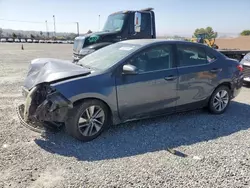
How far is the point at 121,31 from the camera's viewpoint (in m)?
9.07

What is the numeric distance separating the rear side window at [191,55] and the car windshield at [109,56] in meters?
Answer: 0.92

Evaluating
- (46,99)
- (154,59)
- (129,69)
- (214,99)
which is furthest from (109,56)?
(214,99)

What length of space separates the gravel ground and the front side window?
1.10m

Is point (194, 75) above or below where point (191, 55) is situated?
below

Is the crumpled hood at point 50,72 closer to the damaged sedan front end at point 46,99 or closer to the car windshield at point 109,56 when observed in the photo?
the damaged sedan front end at point 46,99

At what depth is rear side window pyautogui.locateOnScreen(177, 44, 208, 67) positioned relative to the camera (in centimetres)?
489

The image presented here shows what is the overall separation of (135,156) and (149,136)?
737mm

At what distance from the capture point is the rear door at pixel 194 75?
4.85 meters

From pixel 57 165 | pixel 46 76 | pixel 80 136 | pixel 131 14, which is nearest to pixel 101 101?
pixel 80 136

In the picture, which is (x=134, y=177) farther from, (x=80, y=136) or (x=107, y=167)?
(x=80, y=136)

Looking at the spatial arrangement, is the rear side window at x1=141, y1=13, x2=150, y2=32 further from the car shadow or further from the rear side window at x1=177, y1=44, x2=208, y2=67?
the car shadow

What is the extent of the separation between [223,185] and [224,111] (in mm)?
2911

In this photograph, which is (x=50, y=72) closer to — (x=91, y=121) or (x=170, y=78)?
(x=91, y=121)

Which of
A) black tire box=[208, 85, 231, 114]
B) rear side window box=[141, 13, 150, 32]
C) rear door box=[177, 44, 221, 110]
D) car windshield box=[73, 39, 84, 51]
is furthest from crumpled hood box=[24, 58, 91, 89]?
rear side window box=[141, 13, 150, 32]
